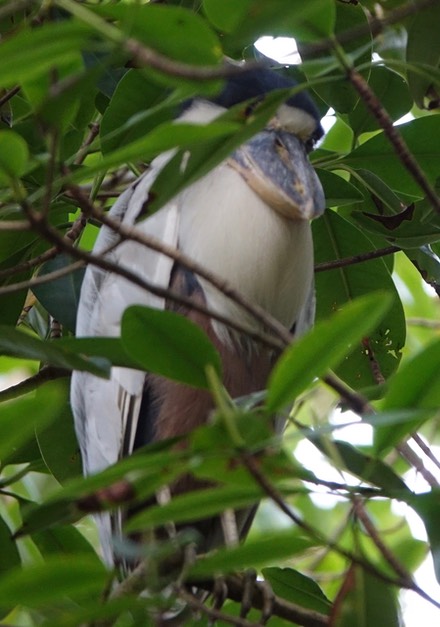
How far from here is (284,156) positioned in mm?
1752

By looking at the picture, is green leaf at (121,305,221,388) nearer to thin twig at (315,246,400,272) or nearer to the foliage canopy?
the foliage canopy

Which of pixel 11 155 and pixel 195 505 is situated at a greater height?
pixel 11 155

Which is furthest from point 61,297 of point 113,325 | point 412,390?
point 412,390

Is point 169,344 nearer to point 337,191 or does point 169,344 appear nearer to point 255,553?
point 255,553

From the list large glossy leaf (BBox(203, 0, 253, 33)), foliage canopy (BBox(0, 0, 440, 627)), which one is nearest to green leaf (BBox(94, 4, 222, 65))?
foliage canopy (BBox(0, 0, 440, 627))

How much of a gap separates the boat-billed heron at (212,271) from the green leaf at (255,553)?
1.01 metres

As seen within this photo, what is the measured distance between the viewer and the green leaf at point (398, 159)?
5.29 ft

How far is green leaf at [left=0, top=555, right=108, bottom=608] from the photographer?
745mm

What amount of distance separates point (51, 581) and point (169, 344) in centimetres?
26

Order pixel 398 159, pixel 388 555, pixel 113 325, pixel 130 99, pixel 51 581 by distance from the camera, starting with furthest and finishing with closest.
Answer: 1. pixel 113 325
2. pixel 398 159
3. pixel 130 99
4. pixel 388 555
5. pixel 51 581

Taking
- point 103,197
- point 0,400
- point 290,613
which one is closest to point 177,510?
point 290,613

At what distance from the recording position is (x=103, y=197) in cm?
207

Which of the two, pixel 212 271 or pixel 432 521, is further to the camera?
pixel 212 271

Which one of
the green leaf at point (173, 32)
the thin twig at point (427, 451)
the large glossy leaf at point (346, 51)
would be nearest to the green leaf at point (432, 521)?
the green leaf at point (173, 32)
